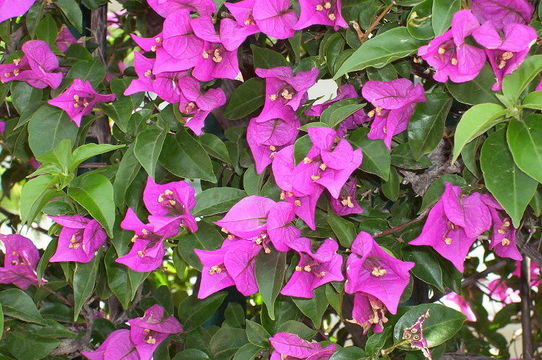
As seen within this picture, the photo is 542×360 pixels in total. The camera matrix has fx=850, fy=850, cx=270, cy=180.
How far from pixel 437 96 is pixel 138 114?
0.98 ft

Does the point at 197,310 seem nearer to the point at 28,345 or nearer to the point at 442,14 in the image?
the point at 28,345

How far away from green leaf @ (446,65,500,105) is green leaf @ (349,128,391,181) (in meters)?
0.08

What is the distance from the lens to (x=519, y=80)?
621mm

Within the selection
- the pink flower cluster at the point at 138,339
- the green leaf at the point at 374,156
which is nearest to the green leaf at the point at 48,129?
the pink flower cluster at the point at 138,339

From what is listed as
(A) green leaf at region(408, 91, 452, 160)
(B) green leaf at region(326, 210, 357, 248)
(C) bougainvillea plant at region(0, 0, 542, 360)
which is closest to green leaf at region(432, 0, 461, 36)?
(C) bougainvillea plant at region(0, 0, 542, 360)

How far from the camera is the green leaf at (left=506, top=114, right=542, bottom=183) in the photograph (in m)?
0.60

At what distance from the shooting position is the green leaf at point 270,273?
0.73 meters

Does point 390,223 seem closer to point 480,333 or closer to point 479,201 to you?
point 479,201

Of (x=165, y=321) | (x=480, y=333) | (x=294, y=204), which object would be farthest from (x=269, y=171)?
(x=480, y=333)

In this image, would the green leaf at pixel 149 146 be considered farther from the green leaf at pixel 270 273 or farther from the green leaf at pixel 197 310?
Result: the green leaf at pixel 197 310

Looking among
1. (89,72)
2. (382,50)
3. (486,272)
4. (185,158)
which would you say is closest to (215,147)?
(185,158)

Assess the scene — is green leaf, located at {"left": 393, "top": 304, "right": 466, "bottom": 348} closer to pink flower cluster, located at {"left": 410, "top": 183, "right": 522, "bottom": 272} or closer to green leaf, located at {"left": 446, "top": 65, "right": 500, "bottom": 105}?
pink flower cluster, located at {"left": 410, "top": 183, "right": 522, "bottom": 272}

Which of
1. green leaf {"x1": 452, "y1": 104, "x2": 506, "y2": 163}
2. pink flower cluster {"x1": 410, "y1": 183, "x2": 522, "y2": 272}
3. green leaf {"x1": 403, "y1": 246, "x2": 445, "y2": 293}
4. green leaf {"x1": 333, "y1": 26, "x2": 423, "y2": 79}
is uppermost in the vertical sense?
green leaf {"x1": 333, "y1": 26, "x2": 423, "y2": 79}

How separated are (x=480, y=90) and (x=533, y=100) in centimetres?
7
